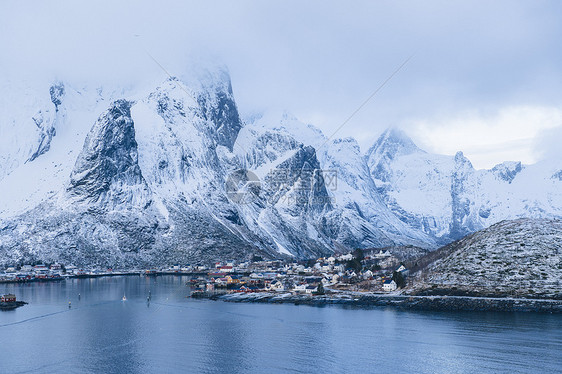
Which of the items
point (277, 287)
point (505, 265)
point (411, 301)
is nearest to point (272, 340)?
point (411, 301)

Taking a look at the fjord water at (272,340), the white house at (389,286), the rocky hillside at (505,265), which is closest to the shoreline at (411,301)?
the rocky hillside at (505,265)

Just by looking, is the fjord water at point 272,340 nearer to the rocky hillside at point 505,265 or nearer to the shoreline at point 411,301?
the shoreline at point 411,301

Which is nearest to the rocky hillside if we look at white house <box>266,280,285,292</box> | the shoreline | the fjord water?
the shoreline

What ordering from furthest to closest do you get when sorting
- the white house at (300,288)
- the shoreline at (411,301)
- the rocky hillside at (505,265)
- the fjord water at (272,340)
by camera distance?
the white house at (300,288) < the rocky hillside at (505,265) < the shoreline at (411,301) < the fjord water at (272,340)

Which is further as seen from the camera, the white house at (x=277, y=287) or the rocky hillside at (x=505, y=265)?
the white house at (x=277, y=287)

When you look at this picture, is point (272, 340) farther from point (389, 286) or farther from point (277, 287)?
point (277, 287)

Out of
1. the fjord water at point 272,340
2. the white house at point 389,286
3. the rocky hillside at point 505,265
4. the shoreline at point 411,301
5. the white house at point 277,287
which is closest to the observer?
the fjord water at point 272,340
